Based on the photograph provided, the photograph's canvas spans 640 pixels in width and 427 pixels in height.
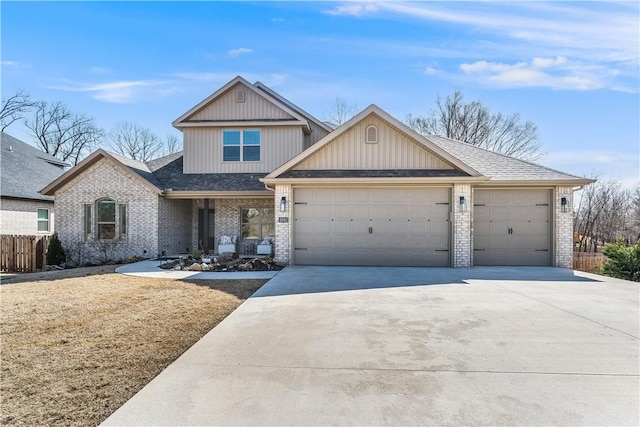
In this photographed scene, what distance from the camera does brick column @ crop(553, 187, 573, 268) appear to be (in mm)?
11578

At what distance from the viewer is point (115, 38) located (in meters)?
12.5

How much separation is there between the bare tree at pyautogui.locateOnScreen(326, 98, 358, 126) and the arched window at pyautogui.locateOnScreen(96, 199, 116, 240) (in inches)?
836

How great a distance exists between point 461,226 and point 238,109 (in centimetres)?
1061

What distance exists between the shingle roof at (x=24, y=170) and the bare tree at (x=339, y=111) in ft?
69.3

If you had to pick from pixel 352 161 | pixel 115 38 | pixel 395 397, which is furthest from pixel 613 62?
pixel 115 38

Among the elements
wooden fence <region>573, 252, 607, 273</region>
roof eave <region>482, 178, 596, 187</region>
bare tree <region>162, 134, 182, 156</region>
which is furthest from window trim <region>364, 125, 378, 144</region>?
bare tree <region>162, 134, 182, 156</region>

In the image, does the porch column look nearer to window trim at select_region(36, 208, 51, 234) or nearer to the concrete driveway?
the concrete driveway

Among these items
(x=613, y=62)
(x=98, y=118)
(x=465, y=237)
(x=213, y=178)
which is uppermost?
(x=98, y=118)

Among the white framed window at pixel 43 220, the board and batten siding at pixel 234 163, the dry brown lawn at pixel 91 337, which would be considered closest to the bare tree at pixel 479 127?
the board and batten siding at pixel 234 163

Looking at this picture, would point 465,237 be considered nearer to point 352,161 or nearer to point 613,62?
point 352,161

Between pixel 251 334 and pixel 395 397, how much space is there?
94.3 inches

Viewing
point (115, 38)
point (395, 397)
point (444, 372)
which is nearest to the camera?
point (395, 397)

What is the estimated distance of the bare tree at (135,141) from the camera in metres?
39.9

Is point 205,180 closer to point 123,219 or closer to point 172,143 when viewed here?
point 123,219
